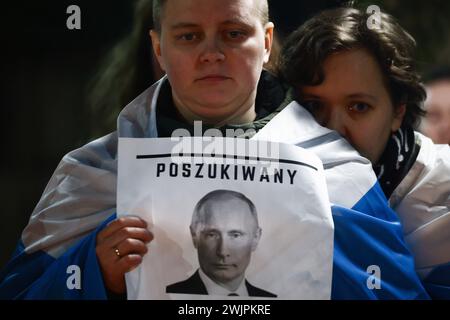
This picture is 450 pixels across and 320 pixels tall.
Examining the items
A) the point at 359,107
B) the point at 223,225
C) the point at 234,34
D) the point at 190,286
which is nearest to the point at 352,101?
the point at 359,107

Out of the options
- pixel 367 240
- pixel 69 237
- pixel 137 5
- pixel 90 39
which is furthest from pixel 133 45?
pixel 367 240

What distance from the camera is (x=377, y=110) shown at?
9.22 feet

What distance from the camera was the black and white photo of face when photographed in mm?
2334

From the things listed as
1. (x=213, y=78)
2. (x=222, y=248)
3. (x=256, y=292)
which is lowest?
(x=256, y=292)

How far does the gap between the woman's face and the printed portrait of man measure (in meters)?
0.56

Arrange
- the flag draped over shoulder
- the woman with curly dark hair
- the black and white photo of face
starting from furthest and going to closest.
→ 1. the woman with curly dark hair
2. the flag draped over shoulder
3. the black and white photo of face

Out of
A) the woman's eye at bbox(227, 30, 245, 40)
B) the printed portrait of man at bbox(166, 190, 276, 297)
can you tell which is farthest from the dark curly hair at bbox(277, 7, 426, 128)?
the printed portrait of man at bbox(166, 190, 276, 297)

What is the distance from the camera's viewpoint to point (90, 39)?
4324 millimetres

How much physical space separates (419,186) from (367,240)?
1.26 feet

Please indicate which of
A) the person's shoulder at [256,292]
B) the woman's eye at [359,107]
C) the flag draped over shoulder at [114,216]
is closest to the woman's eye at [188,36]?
the flag draped over shoulder at [114,216]

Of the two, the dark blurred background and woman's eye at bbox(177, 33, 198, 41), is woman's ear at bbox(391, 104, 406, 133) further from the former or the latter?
the dark blurred background

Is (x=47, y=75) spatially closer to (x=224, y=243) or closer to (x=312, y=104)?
(x=312, y=104)

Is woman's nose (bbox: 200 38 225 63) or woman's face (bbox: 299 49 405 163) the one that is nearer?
woman's nose (bbox: 200 38 225 63)

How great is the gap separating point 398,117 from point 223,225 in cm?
85
